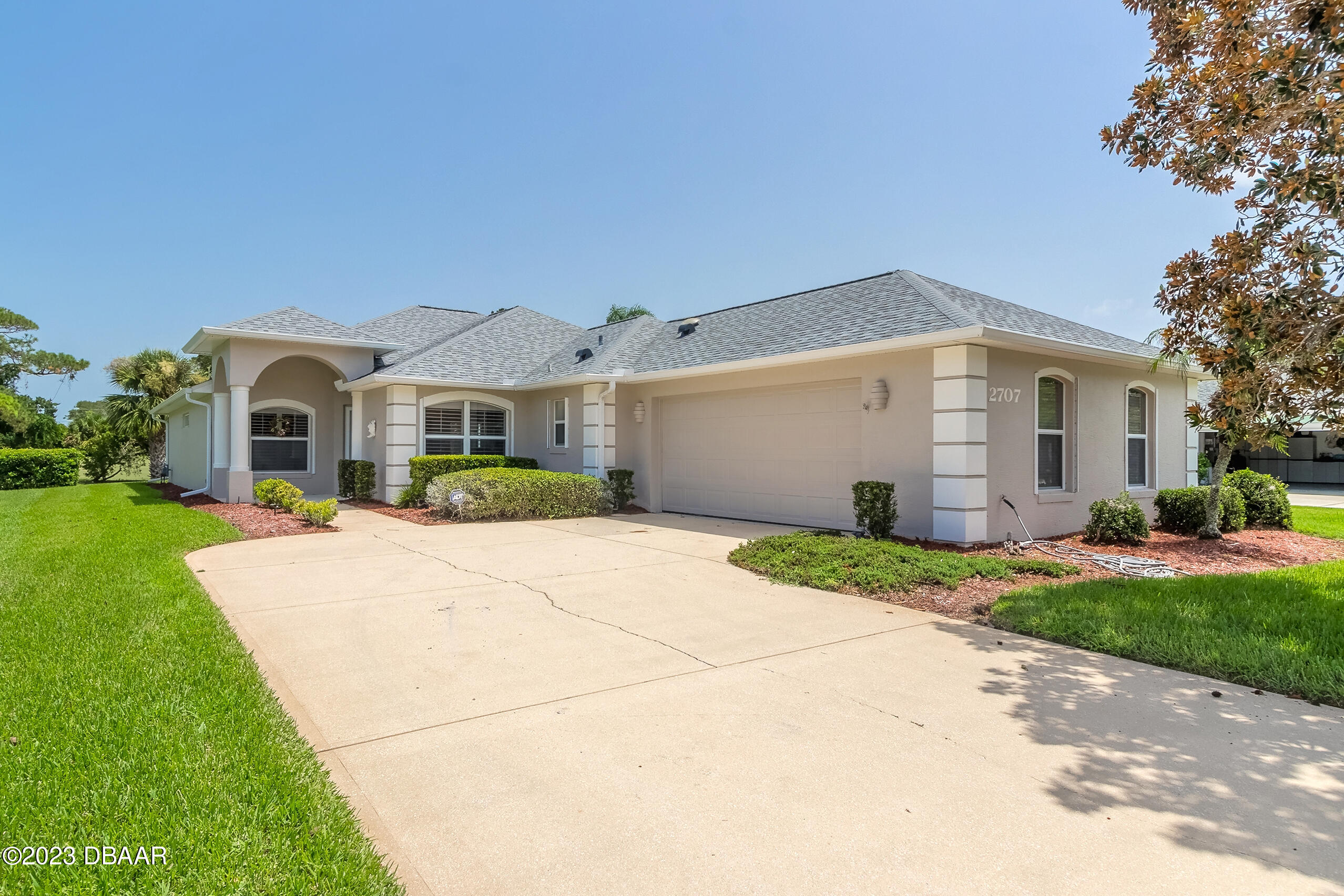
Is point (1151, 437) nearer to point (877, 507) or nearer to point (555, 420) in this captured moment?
point (877, 507)

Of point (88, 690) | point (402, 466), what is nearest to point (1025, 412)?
point (88, 690)

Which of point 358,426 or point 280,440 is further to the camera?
point 280,440

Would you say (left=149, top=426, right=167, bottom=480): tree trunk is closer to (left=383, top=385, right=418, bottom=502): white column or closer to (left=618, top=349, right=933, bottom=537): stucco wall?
(left=383, top=385, right=418, bottom=502): white column

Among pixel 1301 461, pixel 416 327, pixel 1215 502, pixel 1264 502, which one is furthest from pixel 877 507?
pixel 1301 461

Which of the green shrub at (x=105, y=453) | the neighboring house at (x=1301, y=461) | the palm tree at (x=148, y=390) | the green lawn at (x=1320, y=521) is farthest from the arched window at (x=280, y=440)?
the neighboring house at (x=1301, y=461)

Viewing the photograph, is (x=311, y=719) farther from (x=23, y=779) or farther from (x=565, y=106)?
(x=565, y=106)

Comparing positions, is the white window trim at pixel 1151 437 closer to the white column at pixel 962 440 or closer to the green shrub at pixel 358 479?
the white column at pixel 962 440

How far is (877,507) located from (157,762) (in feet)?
28.8

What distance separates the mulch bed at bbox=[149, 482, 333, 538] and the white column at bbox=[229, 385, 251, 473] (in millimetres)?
927

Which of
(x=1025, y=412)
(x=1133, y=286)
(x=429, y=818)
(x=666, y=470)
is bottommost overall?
(x=429, y=818)

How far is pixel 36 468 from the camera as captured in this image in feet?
73.5

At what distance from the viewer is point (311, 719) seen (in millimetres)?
3801

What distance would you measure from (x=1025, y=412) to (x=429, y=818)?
32.3 ft

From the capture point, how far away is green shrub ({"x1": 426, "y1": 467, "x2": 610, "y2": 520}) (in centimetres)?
1316
